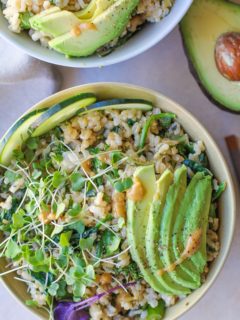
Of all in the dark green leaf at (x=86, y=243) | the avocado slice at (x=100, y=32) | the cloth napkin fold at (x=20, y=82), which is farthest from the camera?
the cloth napkin fold at (x=20, y=82)

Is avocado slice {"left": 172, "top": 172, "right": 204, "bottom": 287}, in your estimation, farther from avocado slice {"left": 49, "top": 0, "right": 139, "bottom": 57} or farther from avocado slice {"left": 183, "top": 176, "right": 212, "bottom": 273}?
avocado slice {"left": 49, "top": 0, "right": 139, "bottom": 57}

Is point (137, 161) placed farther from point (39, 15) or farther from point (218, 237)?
point (39, 15)

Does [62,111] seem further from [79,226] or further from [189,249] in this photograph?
[189,249]

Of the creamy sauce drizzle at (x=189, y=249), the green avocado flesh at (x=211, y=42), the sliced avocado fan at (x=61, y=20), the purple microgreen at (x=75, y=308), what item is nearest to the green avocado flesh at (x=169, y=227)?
the creamy sauce drizzle at (x=189, y=249)

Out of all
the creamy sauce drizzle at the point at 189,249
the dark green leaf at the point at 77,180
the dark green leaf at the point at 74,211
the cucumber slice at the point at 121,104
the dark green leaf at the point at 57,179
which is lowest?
the creamy sauce drizzle at the point at 189,249

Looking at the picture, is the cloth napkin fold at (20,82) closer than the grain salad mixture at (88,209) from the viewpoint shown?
→ No

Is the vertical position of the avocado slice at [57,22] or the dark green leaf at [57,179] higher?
the avocado slice at [57,22]

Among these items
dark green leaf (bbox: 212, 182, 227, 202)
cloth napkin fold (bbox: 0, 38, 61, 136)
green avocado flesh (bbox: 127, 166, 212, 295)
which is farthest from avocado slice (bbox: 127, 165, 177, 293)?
cloth napkin fold (bbox: 0, 38, 61, 136)

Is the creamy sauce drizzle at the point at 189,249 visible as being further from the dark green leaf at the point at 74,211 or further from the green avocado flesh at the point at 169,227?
the dark green leaf at the point at 74,211
